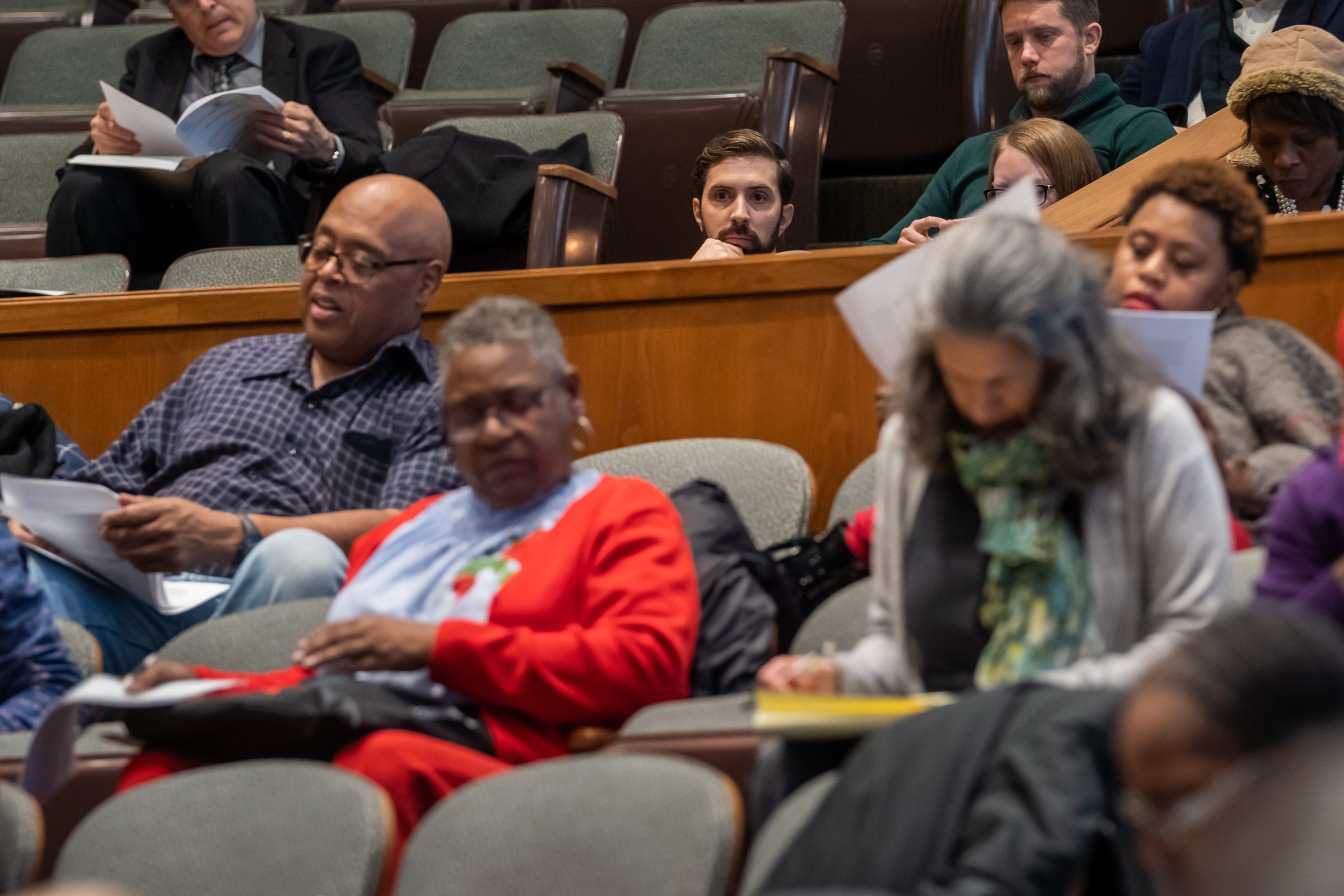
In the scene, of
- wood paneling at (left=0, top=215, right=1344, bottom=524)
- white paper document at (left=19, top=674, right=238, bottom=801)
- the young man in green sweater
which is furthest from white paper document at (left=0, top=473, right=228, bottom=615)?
the young man in green sweater

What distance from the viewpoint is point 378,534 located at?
4.21ft

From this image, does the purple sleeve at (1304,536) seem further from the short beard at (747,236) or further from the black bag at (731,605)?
the short beard at (747,236)

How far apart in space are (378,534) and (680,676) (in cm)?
32

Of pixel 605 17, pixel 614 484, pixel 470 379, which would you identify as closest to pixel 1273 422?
pixel 614 484

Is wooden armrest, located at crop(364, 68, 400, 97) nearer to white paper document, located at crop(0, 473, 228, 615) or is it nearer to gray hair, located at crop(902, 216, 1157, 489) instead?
white paper document, located at crop(0, 473, 228, 615)

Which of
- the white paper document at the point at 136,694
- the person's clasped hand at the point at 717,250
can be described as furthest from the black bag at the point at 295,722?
the person's clasped hand at the point at 717,250

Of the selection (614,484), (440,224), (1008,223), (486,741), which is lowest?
(486,741)

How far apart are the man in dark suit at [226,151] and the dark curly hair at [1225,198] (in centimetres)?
125

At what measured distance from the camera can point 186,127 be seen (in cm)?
206

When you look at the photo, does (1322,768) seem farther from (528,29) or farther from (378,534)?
(528,29)

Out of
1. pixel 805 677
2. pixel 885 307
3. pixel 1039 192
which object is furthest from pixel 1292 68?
pixel 805 677

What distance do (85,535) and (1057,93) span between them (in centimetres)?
130

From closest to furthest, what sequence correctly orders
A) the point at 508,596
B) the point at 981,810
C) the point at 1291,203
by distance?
the point at 981,810, the point at 508,596, the point at 1291,203

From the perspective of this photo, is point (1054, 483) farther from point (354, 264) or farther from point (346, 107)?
point (346, 107)
